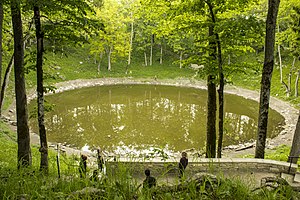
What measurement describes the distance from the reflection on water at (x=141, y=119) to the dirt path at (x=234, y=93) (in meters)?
0.92

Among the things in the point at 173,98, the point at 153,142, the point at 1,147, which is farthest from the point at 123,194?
the point at 173,98

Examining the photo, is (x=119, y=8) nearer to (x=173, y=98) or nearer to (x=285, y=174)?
(x=173, y=98)

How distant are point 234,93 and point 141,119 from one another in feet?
48.1

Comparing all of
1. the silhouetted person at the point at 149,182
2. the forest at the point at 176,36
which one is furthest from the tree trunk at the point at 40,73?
the silhouetted person at the point at 149,182

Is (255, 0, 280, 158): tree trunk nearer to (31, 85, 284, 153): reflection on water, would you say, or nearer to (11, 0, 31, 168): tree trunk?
(31, 85, 284, 153): reflection on water

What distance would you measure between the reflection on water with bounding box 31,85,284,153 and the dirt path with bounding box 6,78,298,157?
3.01ft

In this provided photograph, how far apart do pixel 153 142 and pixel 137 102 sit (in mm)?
11253

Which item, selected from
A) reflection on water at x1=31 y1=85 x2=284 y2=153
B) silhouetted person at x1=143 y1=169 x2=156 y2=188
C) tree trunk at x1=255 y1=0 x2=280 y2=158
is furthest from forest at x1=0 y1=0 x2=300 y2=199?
reflection on water at x1=31 y1=85 x2=284 y2=153

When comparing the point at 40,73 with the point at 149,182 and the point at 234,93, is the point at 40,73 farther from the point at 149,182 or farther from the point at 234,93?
the point at 234,93

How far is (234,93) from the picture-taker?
115 feet

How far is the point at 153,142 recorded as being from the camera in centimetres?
1933

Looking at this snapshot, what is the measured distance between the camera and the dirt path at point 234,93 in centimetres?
1911

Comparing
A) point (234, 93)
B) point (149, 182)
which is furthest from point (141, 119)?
point (149, 182)

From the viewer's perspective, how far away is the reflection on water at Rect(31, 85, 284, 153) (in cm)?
1961
